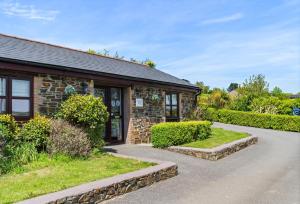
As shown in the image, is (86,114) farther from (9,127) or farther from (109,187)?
(109,187)

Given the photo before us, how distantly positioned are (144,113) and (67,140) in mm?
6488

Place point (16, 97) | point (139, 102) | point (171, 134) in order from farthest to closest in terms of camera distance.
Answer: point (139, 102)
point (171, 134)
point (16, 97)

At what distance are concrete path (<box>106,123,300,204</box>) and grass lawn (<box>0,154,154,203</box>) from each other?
105 centimetres

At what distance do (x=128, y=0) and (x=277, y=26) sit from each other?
6330 mm

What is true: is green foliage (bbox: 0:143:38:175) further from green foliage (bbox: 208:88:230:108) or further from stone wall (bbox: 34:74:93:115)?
green foliage (bbox: 208:88:230:108)

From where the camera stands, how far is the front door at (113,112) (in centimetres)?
1443

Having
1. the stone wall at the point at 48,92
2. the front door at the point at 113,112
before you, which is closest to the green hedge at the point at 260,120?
the front door at the point at 113,112

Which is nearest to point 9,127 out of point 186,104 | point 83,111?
point 83,111

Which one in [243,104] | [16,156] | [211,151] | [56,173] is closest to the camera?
[56,173]

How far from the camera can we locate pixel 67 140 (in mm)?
9648

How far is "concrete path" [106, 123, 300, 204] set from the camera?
7.26 metres

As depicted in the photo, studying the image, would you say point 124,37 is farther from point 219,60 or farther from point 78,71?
point 78,71

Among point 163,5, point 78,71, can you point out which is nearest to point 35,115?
point 78,71

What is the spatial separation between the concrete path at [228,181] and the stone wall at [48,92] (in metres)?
3.02
